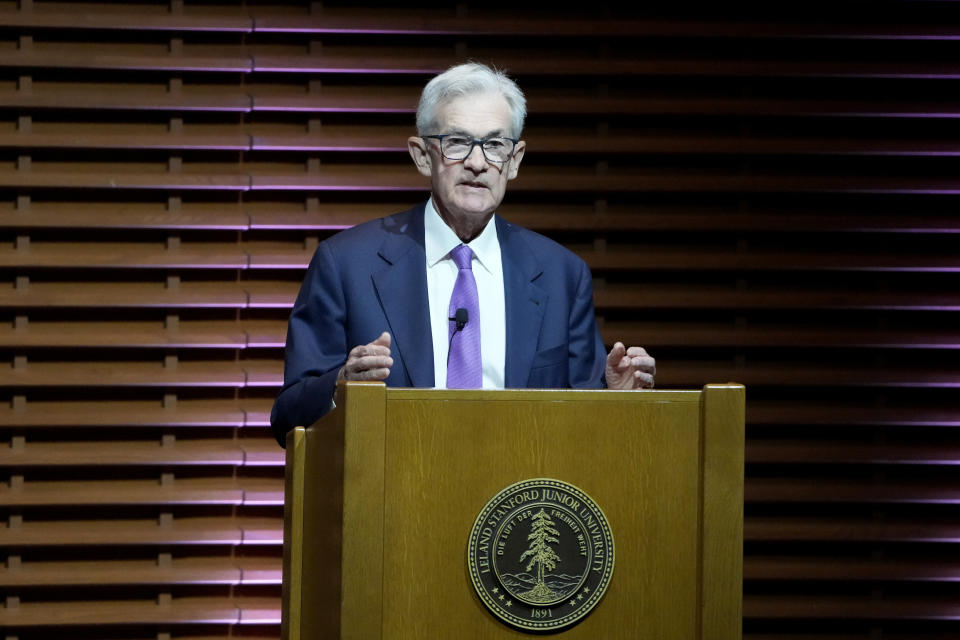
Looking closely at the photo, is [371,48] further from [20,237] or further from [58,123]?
[20,237]

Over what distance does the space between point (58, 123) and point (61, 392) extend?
90 centimetres

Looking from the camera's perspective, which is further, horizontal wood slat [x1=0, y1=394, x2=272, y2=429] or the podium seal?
horizontal wood slat [x1=0, y1=394, x2=272, y2=429]

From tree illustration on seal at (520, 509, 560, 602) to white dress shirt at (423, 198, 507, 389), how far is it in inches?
31.4

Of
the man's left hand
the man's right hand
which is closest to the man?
the man's left hand

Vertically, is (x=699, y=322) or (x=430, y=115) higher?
(x=430, y=115)

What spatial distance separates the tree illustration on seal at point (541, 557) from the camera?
67.1 inches

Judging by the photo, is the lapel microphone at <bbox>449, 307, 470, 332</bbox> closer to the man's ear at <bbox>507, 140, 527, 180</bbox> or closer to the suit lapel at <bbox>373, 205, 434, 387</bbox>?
the suit lapel at <bbox>373, 205, 434, 387</bbox>

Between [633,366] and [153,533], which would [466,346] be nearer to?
[633,366]

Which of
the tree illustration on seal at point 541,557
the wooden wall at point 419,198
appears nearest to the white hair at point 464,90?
the tree illustration on seal at point 541,557

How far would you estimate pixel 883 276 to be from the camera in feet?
13.7

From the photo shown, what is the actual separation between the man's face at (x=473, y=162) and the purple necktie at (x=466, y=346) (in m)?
0.20

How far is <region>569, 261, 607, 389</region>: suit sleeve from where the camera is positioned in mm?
2734

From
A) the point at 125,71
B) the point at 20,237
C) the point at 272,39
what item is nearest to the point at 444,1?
the point at 272,39

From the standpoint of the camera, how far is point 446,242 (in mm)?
2674
